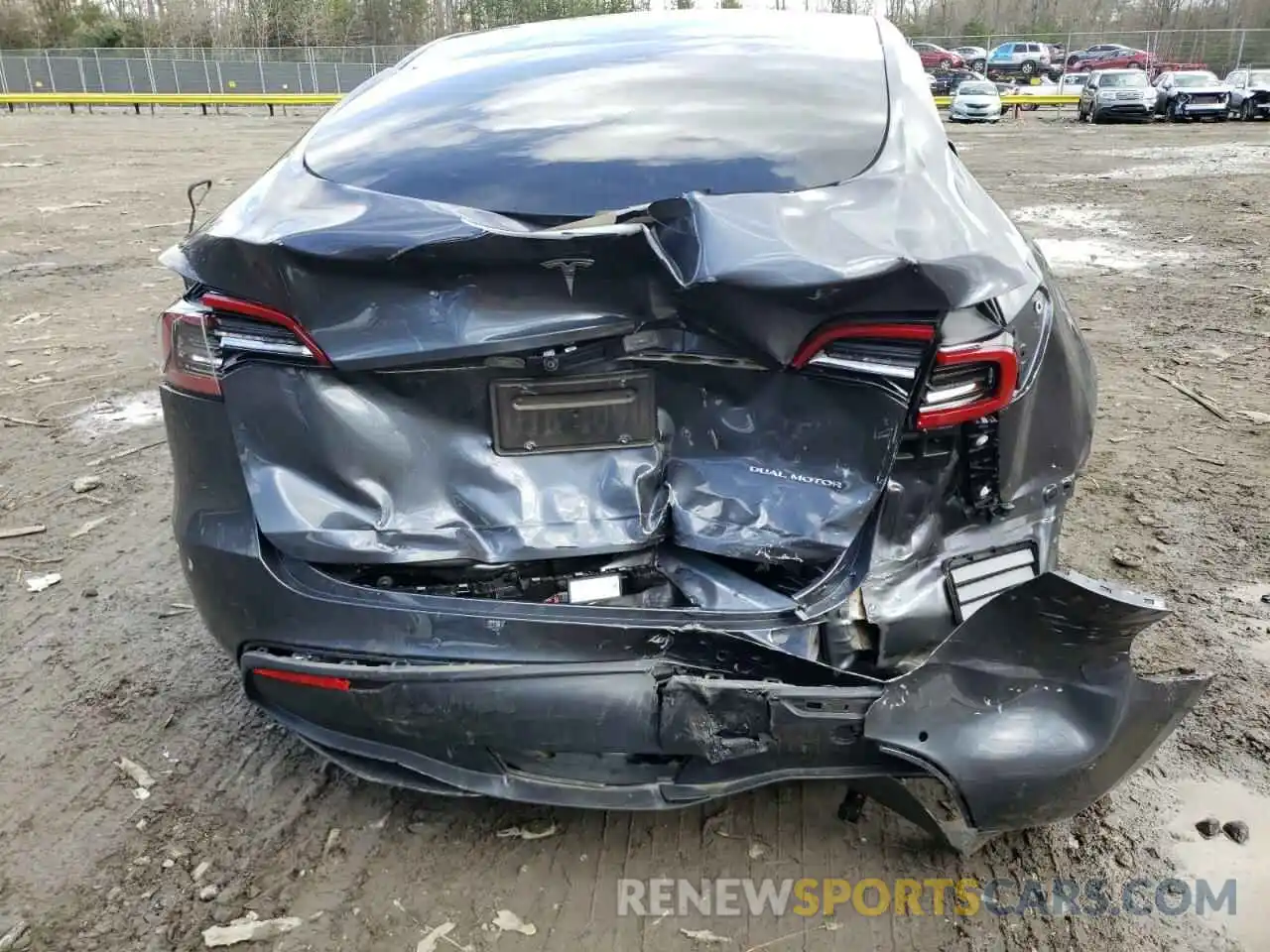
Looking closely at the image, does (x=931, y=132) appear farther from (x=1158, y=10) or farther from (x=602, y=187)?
(x=1158, y=10)

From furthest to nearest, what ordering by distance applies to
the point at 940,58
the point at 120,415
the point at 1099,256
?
the point at 940,58 → the point at 1099,256 → the point at 120,415

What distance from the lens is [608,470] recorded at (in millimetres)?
2211

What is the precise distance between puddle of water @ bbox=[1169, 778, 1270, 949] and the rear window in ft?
A: 6.07

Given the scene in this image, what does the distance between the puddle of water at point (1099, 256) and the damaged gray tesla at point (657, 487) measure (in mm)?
7346

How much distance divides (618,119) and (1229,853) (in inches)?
93.8

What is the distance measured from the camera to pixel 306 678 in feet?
7.34

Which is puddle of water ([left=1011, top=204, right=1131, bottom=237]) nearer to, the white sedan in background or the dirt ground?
the dirt ground

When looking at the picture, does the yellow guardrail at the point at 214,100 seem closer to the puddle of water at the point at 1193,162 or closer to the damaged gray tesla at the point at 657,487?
the puddle of water at the point at 1193,162

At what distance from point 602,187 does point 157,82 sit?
163ft

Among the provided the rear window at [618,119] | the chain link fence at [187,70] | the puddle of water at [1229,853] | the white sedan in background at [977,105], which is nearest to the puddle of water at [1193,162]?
the white sedan in background at [977,105]

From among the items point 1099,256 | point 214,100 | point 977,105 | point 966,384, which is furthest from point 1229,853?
point 214,100

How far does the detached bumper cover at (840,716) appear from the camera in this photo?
2.03 m

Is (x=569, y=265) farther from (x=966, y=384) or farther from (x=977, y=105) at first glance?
(x=977, y=105)

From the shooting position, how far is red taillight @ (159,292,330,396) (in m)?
2.16
